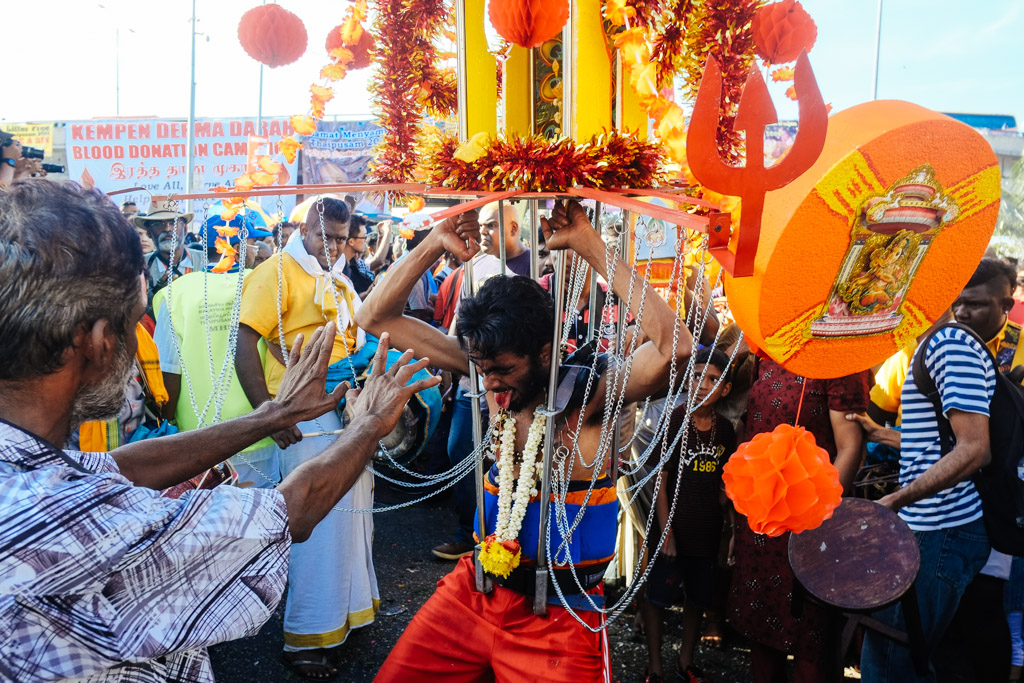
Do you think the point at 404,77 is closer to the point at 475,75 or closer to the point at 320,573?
the point at 475,75

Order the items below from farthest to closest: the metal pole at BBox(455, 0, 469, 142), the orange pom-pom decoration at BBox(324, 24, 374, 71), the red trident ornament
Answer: the orange pom-pom decoration at BBox(324, 24, 374, 71) < the metal pole at BBox(455, 0, 469, 142) < the red trident ornament

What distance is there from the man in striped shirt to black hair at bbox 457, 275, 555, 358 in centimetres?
143

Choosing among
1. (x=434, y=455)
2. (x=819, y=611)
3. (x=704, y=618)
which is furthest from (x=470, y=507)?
(x=819, y=611)

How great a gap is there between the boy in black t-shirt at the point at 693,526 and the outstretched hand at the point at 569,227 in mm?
1652

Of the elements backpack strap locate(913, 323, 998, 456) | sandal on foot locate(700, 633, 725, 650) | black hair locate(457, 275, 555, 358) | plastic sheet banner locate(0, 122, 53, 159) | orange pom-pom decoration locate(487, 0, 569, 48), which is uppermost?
plastic sheet banner locate(0, 122, 53, 159)

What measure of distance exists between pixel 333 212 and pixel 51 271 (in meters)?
2.69

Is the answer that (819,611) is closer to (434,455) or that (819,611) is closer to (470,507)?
(470,507)

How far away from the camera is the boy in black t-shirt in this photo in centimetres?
365

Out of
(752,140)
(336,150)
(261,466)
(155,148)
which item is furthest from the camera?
(155,148)

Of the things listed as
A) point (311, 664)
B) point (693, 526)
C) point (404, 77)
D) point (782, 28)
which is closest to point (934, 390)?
point (693, 526)

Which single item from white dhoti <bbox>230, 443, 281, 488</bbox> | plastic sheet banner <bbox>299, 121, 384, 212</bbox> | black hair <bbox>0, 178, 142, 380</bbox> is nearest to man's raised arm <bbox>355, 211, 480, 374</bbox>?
black hair <bbox>0, 178, 142, 380</bbox>

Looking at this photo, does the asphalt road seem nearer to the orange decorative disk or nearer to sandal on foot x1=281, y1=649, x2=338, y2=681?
sandal on foot x1=281, y1=649, x2=338, y2=681

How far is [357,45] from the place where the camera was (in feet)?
7.95

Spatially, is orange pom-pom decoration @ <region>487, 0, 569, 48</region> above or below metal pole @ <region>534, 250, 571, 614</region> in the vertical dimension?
above
